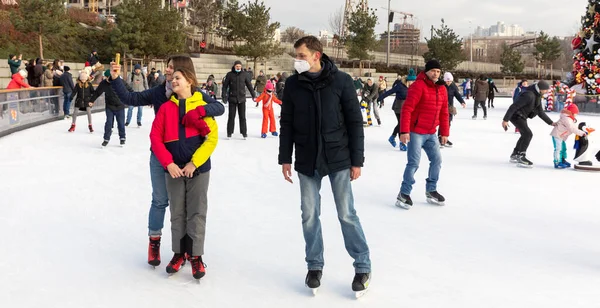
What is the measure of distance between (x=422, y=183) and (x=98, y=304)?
4.58m

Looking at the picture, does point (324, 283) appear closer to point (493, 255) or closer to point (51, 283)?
point (493, 255)

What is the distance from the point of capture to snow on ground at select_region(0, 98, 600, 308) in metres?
3.25

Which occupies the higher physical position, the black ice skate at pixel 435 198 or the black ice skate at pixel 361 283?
the black ice skate at pixel 435 198

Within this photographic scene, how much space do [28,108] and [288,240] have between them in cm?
1028

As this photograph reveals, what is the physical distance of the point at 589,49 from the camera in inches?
741

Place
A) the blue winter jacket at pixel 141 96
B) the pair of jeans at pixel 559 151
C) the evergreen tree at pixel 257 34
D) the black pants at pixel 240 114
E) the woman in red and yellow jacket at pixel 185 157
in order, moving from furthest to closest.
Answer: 1. the evergreen tree at pixel 257 34
2. the black pants at pixel 240 114
3. the pair of jeans at pixel 559 151
4. the blue winter jacket at pixel 141 96
5. the woman in red and yellow jacket at pixel 185 157

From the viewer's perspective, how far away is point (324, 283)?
3.42m

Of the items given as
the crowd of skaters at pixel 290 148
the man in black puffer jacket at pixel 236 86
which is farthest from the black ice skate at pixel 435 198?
the man in black puffer jacket at pixel 236 86

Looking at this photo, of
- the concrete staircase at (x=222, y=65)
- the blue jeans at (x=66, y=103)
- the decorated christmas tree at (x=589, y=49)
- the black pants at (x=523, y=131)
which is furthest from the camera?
the concrete staircase at (x=222, y=65)

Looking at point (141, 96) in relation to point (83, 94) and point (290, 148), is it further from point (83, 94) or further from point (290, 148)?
point (83, 94)

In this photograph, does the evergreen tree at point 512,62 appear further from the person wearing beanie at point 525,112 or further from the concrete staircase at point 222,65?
the person wearing beanie at point 525,112

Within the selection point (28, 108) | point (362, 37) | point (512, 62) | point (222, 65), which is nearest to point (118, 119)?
point (28, 108)

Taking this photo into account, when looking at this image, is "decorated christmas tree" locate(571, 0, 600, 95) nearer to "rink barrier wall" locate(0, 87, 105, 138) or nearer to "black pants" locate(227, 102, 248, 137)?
"black pants" locate(227, 102, 248, 137)

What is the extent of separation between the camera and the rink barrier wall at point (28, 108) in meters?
11.0
